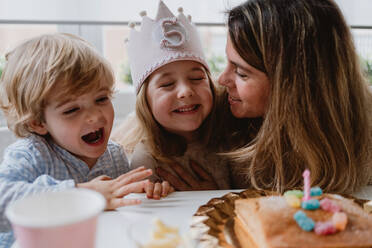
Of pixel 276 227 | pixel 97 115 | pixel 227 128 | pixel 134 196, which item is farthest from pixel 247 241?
pixel 227 128

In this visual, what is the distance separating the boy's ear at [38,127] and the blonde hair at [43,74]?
0.02 meters

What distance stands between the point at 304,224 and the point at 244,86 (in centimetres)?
58

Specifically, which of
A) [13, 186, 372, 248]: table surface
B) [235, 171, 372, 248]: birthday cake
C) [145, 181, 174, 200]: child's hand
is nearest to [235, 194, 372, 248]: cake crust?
[235, 171, 372, 248]: birthday cake

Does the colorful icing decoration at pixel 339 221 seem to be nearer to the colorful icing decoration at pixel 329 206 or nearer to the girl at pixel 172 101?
the colorful icing decoration at pixel 329 206

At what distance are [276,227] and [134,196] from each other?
43 cm

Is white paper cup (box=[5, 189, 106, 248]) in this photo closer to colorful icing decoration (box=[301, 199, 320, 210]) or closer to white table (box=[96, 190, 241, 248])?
white table (box=[96, 190, 241, 248])

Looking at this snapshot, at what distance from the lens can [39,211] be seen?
54cm

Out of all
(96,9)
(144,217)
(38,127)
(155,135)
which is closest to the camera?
(144,217)

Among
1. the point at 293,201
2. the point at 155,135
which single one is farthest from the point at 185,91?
the point at 293,201

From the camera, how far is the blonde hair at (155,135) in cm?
136

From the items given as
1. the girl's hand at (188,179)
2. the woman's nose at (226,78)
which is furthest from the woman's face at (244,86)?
the girl's hand at (188,179)

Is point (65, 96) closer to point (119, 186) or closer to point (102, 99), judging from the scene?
point (102, 99)

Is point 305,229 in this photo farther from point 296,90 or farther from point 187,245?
point 296,90

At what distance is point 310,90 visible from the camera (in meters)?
1.03
